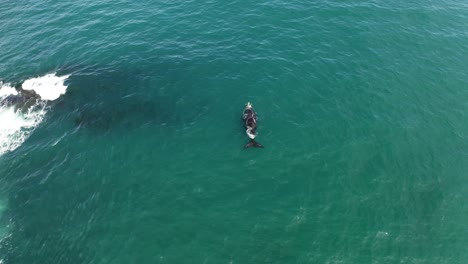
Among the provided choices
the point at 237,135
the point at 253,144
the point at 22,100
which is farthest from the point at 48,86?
the point at 253,144

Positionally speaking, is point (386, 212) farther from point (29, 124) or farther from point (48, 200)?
point (29, 124)

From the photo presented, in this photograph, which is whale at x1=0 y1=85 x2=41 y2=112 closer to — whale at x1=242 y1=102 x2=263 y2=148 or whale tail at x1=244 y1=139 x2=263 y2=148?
whale at x1=242 y1=102 x2=263 y2=148

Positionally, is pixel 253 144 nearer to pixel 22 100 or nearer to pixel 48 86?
pixel 48 86

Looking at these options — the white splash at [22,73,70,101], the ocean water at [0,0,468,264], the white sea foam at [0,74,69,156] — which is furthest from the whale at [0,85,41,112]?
the ocean water at [0,0,468,264]

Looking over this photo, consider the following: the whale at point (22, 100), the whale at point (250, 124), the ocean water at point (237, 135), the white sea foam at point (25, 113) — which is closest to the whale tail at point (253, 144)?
the whale at point (250, 124)

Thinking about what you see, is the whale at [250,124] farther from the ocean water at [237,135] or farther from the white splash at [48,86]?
the white splash at [48,86]

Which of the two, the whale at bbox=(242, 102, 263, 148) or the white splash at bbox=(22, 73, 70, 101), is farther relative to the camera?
the white splash at bbox=(22, 73, 70, 101)
